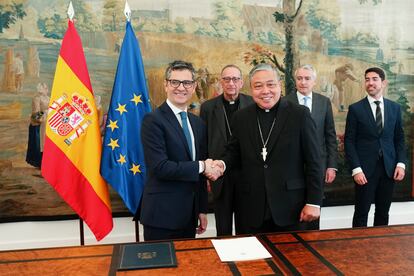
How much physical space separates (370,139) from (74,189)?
254 cm

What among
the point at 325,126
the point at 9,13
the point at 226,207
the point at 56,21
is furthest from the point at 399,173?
the point at 9,13

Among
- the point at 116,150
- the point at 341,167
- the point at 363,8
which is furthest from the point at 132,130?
the point at 363,8

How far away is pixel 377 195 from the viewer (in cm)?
375

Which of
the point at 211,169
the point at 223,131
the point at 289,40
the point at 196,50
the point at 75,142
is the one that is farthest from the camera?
the point at 289,40

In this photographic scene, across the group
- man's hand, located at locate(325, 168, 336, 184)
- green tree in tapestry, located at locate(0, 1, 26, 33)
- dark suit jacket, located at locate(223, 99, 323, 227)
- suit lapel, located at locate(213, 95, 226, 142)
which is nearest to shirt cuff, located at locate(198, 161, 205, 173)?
dark suit jacket, located at locate(223, 99, 323, 227)

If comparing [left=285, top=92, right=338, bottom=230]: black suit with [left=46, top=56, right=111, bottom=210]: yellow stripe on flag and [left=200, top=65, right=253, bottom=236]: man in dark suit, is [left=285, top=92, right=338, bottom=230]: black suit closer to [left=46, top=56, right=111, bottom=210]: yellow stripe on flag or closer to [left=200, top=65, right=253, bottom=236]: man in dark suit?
[left=200, top=65, right=253, bottom=236]: man in dark suit

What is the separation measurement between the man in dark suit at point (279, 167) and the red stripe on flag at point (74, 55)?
1.47 meters

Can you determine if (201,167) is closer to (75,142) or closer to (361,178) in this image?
(75,142)

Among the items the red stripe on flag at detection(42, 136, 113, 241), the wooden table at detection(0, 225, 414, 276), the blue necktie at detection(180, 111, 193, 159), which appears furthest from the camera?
the red stripe on flag at detection(42, 136, 113, 241)

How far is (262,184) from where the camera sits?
2365mm

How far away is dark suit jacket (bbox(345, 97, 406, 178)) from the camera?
364 centimetres

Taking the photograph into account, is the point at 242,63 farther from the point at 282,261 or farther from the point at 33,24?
the point at 282,261

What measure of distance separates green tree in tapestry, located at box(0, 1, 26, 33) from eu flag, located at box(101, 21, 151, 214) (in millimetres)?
990

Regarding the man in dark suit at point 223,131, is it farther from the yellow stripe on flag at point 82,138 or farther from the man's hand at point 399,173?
the man's hand at point 399,173
